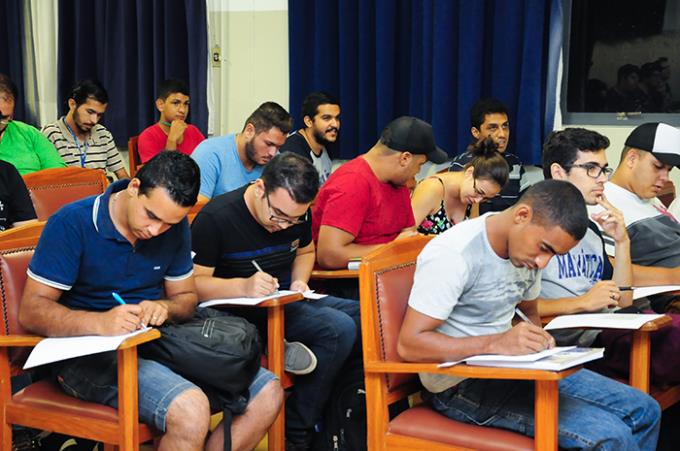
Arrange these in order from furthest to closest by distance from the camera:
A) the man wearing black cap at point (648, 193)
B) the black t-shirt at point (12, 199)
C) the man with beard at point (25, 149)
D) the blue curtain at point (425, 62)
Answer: the blue curtain at point (425, 62) → the man with beard at point (25, 149) → the black t-shirt at point (12, 199) → the man wearing black cap at point (648, 193)

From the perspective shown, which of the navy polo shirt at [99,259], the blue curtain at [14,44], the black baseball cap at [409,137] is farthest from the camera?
the blue curtain at [14,44]

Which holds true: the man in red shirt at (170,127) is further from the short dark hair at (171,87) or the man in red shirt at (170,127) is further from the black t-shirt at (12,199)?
the black t-shirt at (12,199)

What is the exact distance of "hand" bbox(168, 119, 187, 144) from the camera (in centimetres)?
546

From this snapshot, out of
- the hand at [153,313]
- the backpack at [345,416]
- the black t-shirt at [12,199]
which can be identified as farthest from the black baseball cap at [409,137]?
the black t-shirt at [12,199]

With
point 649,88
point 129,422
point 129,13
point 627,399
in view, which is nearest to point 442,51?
point 649,88

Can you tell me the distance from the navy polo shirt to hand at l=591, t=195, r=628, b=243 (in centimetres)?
142

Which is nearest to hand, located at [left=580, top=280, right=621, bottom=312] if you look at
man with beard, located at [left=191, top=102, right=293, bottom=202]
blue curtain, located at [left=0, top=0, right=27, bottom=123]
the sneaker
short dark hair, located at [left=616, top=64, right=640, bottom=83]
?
the sneaker

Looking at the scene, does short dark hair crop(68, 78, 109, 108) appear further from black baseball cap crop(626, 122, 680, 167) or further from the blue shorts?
black baseball cap crop(626, 122, 680, 167)

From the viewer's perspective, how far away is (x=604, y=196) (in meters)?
3.06

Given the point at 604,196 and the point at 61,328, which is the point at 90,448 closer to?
the point at 61,328

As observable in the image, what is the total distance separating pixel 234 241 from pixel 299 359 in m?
0.45

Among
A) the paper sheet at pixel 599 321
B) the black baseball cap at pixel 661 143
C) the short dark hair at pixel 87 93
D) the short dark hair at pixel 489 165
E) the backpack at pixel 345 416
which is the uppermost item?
the short dark hair at pixel 87 93

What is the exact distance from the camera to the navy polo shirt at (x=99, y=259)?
7.71 ft

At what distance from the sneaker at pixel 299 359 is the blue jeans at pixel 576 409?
0.64 metres
